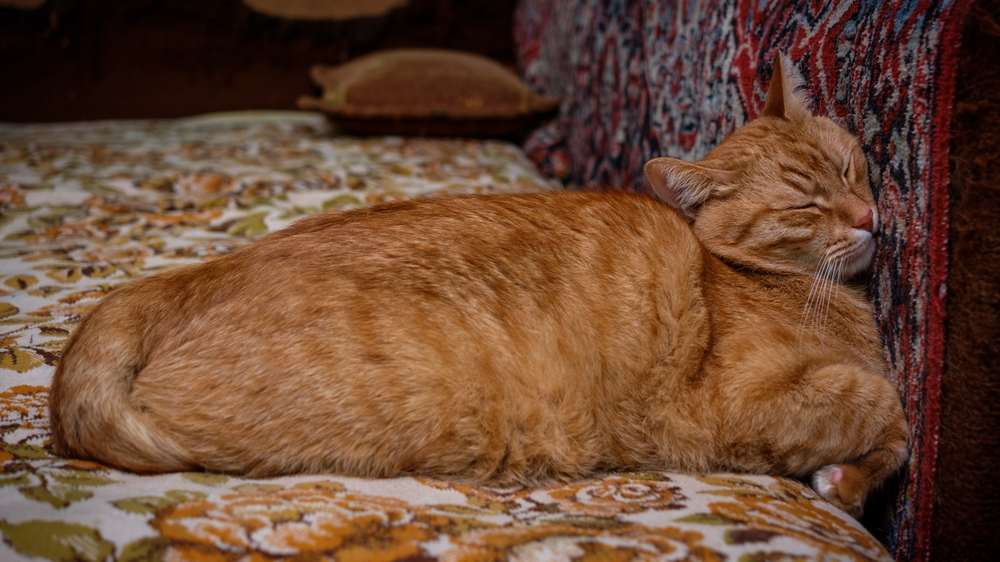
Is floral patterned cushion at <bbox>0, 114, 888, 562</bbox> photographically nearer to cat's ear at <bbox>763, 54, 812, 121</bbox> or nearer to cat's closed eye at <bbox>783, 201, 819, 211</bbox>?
cat's closed eye at <bbox>783, 201, 819, 211</bbox>

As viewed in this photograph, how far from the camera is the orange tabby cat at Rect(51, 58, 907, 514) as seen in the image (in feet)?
3.73

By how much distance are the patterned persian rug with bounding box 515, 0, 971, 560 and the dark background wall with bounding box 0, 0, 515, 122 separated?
2.09m

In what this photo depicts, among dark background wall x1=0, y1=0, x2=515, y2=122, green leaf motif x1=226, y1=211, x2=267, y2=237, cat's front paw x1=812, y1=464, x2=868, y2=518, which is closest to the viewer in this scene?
cat's front paw x1=812, y1=464, x2=868, y2=518

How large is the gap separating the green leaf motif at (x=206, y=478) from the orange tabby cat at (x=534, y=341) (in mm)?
15

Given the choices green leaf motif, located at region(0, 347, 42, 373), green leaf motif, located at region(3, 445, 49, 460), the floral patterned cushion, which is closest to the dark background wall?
the floral patterned cushion

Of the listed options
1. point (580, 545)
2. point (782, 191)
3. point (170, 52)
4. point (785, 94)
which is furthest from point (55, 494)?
point (170, 52)

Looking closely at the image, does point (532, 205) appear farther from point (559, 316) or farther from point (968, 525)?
point (968, 525)

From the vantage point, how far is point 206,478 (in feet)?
3.69

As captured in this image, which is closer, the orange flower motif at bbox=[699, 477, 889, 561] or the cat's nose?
the orange flower motif at bbox=[699, 477, 889, 561]

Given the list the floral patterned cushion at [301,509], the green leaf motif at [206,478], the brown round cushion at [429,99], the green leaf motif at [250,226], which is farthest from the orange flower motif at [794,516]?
the brown round cushion at [429,99]

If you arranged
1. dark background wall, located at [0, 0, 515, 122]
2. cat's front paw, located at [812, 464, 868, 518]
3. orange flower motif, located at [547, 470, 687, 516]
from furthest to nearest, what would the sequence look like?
dark background wall, located at [0, 0, 515, 122] → cat's front paw, located at [812, 464, 868, 518] → orange flower motif, located at [547, 470, 687, 516]

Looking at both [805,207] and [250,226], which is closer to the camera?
[805,207]

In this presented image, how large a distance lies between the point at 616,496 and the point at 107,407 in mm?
758

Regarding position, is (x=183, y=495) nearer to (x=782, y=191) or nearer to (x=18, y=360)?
(x=18, y=360)
